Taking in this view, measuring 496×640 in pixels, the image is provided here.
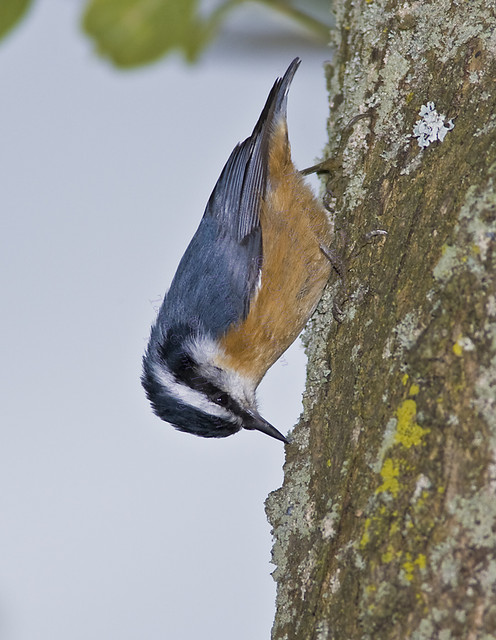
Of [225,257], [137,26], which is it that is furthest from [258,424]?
[137,26]

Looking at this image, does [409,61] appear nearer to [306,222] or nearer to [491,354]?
[306,222]

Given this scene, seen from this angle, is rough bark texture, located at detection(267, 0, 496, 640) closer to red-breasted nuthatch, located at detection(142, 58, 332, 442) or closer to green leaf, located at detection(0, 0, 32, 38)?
red-breasted nuthatch, located at detection(142, 58, 332, 442)

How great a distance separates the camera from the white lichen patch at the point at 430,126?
7.85 ft

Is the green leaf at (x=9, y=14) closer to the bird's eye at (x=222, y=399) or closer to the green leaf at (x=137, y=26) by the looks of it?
the green leaf at (x=137, y=26)

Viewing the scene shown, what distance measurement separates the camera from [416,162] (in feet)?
8.07

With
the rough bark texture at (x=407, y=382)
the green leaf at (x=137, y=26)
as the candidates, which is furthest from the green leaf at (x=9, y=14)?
the rough bark texture at (x=407, y=382)

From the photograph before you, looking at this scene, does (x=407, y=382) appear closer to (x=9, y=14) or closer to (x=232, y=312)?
(x=232, y=312)

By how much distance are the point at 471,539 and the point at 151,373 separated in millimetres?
1996

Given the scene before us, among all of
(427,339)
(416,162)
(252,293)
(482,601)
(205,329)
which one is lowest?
(482,601)

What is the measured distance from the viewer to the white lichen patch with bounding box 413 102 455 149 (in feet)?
7.85

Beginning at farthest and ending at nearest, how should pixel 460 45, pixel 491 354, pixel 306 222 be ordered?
1. pixel 306 222
2. pixel 460 45
3. pixel 491 354

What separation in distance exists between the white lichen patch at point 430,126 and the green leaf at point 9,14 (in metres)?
1.56

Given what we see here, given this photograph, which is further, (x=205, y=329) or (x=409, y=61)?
(x=205, y=329)

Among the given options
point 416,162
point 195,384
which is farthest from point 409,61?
point 195,384
